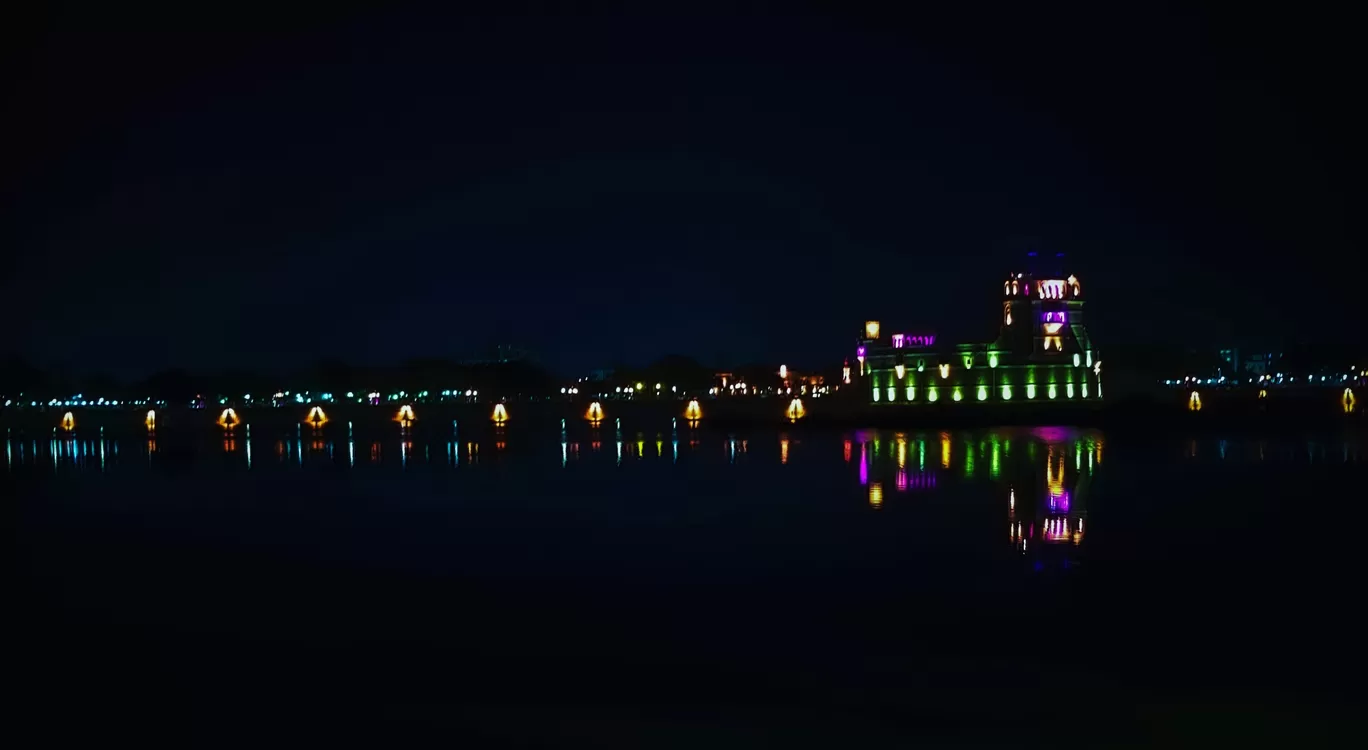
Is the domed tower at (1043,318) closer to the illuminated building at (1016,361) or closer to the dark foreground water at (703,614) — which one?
the illuminated building at (1016,361)

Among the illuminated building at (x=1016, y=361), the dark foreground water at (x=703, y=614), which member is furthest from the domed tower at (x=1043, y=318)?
the dark foreground water at (x=703, y=614)

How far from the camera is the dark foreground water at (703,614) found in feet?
24.6

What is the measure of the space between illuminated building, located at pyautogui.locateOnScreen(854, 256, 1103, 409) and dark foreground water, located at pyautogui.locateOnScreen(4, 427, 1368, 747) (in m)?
58.3

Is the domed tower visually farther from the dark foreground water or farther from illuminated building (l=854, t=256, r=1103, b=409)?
the dark foreground water

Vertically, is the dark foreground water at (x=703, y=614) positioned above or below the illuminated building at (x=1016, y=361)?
below

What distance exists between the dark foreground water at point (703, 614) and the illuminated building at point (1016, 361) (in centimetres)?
5833

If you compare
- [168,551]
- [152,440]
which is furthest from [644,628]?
[152,440]

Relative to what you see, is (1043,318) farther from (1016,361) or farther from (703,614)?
(703,614)

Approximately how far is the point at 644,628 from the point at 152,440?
46162mm

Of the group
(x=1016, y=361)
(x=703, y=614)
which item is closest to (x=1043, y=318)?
(x=1016, y=361)

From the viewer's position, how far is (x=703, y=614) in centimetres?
1077

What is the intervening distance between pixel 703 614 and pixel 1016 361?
74257 millimetres

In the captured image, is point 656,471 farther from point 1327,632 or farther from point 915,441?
point 1327,632

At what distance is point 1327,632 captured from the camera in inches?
378
